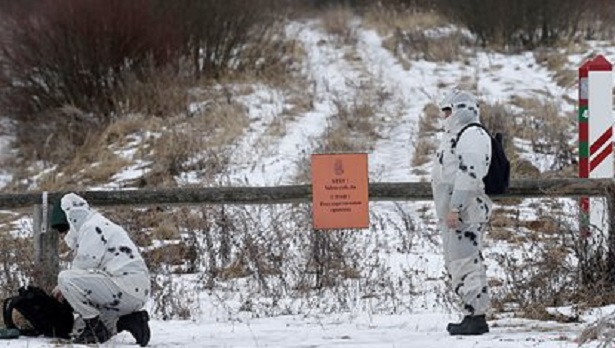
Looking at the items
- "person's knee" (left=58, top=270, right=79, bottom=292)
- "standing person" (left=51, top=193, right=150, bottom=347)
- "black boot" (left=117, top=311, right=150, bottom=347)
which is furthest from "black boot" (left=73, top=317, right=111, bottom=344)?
"person's knee" (left=58, top=270, right=79, bottom=292)

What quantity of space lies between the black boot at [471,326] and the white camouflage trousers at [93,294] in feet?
6.75

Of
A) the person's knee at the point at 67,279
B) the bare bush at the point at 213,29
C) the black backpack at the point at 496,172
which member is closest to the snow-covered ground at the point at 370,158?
the person's knee at the point at 67,279

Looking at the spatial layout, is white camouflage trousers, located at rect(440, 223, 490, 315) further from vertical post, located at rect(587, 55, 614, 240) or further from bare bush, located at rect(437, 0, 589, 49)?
bare bush, located at rect(437, 0, 589, 49)

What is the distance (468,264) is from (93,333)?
8.16 feet

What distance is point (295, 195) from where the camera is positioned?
36.3ft

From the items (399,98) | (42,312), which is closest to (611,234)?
(42,312)

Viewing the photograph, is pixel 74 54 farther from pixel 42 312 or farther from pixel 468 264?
pixel 468 264

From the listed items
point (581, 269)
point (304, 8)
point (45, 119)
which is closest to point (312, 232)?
point (581, 269)

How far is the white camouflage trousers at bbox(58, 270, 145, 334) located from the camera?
29.7ft

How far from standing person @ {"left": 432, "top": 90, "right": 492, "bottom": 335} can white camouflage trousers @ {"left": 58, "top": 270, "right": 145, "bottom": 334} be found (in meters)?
2.07

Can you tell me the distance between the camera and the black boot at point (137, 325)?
9.01 m

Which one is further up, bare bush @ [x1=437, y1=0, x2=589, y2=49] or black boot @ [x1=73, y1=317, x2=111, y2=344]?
bare bush @ [x1=437, y1=0, x2=589, y2=49]

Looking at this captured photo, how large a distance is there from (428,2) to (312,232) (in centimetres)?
2429

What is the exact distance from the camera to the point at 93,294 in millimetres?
9055
